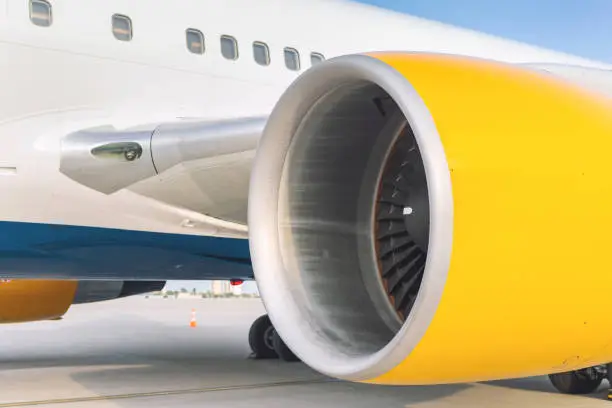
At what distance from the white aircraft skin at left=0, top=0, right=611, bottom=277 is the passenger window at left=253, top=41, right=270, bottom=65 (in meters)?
0.04

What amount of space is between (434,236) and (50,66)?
332 cm

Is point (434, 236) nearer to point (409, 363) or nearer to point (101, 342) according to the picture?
point (409, 363)

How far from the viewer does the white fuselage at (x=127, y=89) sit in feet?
16.0

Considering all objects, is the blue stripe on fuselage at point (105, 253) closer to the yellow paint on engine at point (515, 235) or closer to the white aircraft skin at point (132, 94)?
the white aircraft skin at point (132, 94)

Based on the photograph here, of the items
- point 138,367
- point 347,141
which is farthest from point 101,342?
point 347,141

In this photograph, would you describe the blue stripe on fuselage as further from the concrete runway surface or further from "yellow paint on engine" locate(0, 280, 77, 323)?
"yellow paint on engine" locate(0, 280, 77, 323)

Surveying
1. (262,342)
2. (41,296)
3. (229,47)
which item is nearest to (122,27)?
(229,47)

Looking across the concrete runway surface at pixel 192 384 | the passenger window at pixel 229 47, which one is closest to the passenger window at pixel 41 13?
the passenger window at pixel 229 47

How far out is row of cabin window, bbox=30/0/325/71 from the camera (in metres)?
5.12

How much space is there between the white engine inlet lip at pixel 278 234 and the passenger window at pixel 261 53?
271 centimetres

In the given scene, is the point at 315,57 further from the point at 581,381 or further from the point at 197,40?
the point at 581,381

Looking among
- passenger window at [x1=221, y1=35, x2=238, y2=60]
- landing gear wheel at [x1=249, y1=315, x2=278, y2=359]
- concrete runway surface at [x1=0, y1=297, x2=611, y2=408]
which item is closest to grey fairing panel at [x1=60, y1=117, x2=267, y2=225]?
passenger window at [x1=221, y1=35, x2=238, y2=60]

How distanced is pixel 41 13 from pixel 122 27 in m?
0.53

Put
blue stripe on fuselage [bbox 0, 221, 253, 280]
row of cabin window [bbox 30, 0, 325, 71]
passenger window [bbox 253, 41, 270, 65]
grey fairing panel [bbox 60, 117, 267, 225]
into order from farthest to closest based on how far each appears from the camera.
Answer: passenger window [bbox 253, 41, 270, 65]
row of cabin window [bbox 30, 0, 325, 71]
blue stripe on fuselage [bbox 0, 221, 253, 280]
grey fairing panel [bbox 60, 117, 267, 225]
